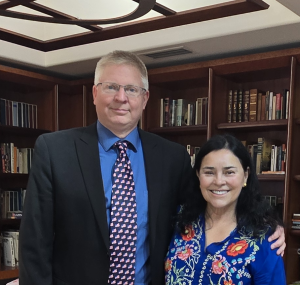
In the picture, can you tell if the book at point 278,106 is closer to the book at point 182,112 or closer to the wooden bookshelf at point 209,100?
the wooden bookshelf at point 209,100

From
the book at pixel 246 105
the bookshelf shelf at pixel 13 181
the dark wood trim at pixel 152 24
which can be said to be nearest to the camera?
the dark wood trim at pixel 152 24

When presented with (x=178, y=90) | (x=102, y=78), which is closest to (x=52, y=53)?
(x=178, y=90)

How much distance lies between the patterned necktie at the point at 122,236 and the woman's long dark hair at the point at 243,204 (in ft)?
0.74

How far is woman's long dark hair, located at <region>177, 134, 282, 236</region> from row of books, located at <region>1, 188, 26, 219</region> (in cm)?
244

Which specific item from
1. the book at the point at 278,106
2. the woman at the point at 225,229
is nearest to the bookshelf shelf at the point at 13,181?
the book at the point at 278,106

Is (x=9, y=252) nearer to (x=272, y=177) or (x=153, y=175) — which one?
(x=272, y=177)

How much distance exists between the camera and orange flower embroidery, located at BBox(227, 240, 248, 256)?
1.55 metres

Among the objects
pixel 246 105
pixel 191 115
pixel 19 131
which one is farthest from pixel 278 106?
pixel 19 131

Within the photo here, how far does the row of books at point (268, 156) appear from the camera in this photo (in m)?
3.14

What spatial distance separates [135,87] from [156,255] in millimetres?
681

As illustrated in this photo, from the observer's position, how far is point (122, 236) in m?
1.64

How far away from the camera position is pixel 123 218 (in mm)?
1647

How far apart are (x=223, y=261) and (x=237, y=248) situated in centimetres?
7

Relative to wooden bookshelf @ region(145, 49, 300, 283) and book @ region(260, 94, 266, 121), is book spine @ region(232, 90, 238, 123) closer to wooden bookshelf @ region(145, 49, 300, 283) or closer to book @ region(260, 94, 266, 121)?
wooden bookshelf @ region(145, 49, 300, 283)
